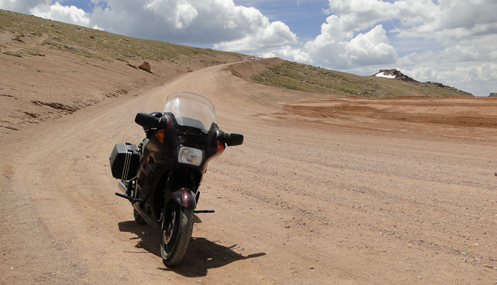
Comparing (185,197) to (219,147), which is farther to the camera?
(219,147)

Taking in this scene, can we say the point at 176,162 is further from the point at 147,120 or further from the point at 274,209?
the point at 274,209

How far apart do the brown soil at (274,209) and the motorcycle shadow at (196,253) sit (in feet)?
0.09

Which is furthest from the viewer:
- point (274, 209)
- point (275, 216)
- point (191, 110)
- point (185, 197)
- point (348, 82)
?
point (348, 82)

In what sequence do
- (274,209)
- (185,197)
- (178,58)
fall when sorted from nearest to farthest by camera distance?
(185,197) → (274,209) → (178,58)

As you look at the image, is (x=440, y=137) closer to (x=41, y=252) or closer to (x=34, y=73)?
(x=41, y=252)

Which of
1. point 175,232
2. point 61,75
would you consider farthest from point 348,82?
point 175,232

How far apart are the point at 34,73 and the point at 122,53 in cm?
2789

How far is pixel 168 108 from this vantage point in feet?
16.8

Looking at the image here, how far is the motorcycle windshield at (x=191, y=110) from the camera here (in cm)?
487

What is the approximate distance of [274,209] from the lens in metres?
7.16

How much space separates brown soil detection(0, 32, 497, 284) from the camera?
470 cm

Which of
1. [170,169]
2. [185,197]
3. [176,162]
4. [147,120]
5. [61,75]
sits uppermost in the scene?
[61,75]

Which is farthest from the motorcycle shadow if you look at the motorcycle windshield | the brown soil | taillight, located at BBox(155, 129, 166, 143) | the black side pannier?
the motorcycle windshield

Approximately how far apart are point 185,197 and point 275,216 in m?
2.75
